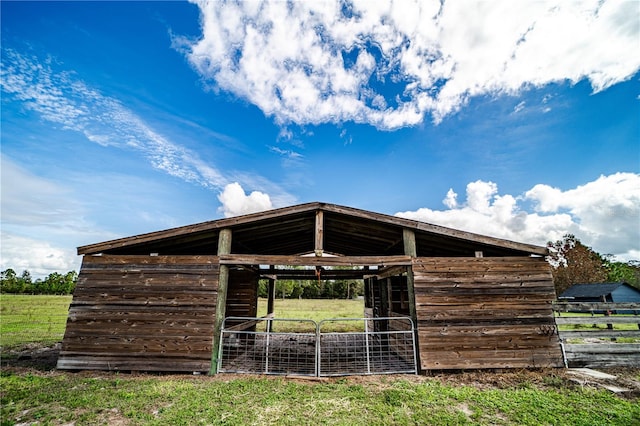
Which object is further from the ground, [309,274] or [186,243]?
[186,243]

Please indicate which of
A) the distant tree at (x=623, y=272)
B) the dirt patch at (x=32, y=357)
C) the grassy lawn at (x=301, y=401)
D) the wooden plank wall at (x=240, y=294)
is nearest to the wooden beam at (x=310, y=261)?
the grassy lawn at (x=301, y=401)

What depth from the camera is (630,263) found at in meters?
66.1

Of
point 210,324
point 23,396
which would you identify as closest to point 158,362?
point 210,324

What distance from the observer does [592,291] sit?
102 ft

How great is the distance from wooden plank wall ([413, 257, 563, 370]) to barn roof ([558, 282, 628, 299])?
3142 cm

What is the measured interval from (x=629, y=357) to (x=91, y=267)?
1421 cm

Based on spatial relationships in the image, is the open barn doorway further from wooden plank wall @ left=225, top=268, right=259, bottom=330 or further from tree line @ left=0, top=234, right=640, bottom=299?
tree line @ left=0, top=234, right=640, bottom=299

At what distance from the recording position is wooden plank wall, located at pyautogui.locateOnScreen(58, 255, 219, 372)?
7309mm

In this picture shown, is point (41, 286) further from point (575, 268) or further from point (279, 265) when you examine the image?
point (575, 268)

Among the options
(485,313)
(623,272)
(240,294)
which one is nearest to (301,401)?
(485,313)

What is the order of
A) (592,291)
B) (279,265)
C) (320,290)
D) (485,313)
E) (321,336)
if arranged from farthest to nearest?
(320,290)
(592,291)
(321,336)
(485,313)
(279,265)

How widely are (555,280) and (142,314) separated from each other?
51815 mm

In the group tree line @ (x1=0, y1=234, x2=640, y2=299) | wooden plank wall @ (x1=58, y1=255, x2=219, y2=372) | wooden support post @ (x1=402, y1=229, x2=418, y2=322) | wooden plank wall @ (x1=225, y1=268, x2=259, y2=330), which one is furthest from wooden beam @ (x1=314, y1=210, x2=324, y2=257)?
tree line @ (x1=0, y1=234, x2=640, y2=299)

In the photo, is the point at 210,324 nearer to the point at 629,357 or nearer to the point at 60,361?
the point at 60,361
